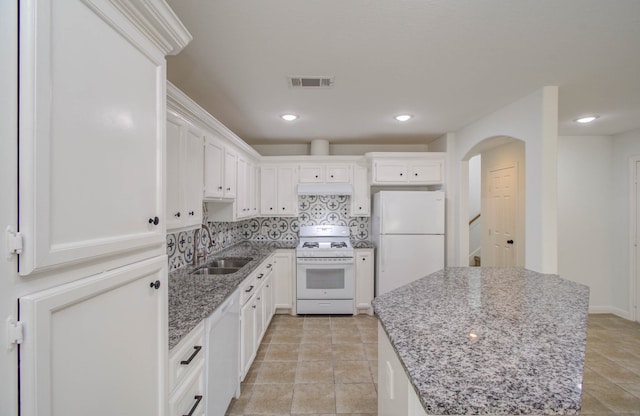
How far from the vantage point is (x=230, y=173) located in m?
2.87

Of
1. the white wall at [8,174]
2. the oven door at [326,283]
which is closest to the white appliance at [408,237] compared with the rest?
the oven door at [326,283]

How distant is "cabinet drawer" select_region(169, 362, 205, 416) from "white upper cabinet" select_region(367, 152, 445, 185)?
10.1ft

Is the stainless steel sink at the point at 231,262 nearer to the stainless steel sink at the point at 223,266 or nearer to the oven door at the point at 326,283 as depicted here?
the stainless steel sink at the point at 223,266

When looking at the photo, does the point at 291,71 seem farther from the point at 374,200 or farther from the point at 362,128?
the point at 374,200

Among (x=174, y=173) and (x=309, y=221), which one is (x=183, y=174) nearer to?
(x=174, y=173)

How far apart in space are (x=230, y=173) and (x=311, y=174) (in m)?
1.48

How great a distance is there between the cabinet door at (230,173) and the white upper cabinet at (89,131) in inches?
67.0

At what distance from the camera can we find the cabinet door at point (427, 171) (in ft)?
12.8

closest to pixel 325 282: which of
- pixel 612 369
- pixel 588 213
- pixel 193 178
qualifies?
pixel 193 178

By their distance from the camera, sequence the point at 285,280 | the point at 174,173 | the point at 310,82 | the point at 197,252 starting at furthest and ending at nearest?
the point at 285,280, the point at 197,252, the point at 310,82, the point at 174,173

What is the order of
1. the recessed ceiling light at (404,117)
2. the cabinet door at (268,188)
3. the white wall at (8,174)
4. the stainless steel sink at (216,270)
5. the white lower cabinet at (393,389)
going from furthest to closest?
the cabinet door at (268,188), the recessed ceiling light at (404,117), the stainless steel sink at (216,270), the white lower cabinet at (393,389), the white wall at (8,174)

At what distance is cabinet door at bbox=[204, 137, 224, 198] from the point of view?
2268 mm

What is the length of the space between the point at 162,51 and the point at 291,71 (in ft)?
3.73

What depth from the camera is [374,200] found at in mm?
4090
